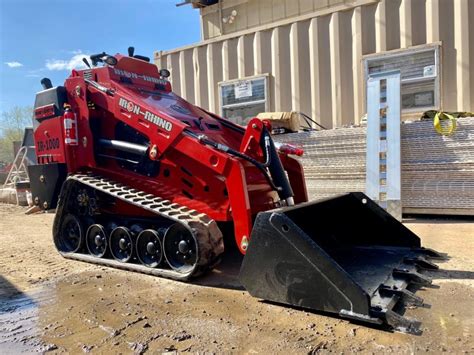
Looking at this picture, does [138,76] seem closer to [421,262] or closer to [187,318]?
[187,318]

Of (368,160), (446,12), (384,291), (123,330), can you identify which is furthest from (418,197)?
(123,330)

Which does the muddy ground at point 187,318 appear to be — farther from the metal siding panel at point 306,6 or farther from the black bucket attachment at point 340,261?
the metal siding panel at point 306,6

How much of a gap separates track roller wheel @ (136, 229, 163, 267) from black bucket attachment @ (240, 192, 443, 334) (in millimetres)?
1305

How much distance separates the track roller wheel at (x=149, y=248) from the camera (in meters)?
4.59

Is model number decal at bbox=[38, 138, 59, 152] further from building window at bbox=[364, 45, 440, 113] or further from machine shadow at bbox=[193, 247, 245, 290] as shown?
building window at bbox=[364, 45, 440, 113]

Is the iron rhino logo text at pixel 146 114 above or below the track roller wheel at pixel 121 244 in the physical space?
above

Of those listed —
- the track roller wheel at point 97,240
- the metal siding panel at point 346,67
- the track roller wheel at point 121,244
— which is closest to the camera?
the track roller wheel at point 121,244

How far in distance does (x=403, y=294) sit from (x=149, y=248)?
8.58 ft

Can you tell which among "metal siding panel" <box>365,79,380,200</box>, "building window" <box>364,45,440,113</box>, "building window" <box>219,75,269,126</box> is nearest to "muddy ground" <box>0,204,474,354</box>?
"metal siding panel" <box>365,79,380,200</box>

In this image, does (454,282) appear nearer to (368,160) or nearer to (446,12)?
(368,160)

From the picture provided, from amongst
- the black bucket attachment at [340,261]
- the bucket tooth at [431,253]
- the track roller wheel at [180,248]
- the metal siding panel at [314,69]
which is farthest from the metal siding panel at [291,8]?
the track roller wheel at [180,248]

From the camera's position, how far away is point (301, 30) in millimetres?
9062

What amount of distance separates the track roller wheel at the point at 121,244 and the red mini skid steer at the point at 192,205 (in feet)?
0.04

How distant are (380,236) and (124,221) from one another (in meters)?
2.97
